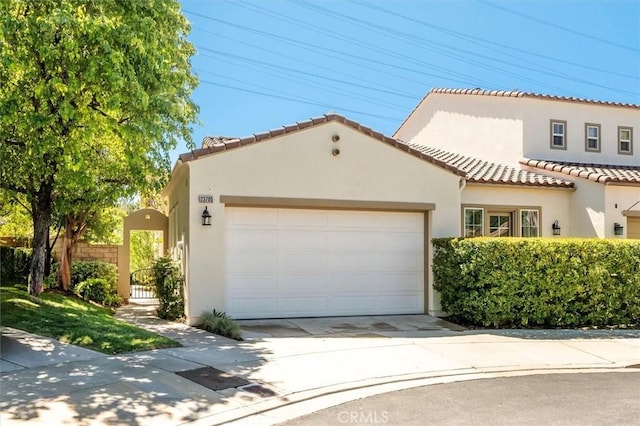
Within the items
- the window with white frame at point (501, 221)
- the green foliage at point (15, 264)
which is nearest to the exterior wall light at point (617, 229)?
the window with white frame at point (501, 221)

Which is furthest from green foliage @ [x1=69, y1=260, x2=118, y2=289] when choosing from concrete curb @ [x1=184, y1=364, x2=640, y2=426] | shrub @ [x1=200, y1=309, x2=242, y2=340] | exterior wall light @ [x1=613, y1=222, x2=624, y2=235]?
exterior wall light @ [x1=613, y1=222, x2=624, y2=235]

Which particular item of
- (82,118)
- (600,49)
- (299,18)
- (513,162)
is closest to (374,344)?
(82,118)

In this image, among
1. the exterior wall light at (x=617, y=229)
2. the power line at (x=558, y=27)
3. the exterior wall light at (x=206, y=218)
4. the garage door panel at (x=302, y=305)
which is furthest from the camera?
the power line at (x=558, y=27)

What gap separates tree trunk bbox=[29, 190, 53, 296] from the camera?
1191 cm

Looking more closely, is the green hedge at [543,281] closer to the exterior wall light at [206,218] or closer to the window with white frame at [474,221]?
the window with white frame at [474,221]

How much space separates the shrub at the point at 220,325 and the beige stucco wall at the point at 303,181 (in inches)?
21.4

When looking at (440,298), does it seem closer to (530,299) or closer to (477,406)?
(530,299)

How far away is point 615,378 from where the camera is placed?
8.09 meters

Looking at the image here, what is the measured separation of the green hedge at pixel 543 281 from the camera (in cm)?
1195

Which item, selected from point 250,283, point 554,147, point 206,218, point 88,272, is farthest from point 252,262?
point 554,147

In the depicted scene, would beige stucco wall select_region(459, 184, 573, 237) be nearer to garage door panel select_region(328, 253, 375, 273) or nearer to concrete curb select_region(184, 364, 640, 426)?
garage door panel select_region(328, 253, 375, 273)

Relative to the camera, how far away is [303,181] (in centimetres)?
1256

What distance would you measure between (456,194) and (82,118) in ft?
29.4

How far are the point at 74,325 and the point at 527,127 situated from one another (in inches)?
584
